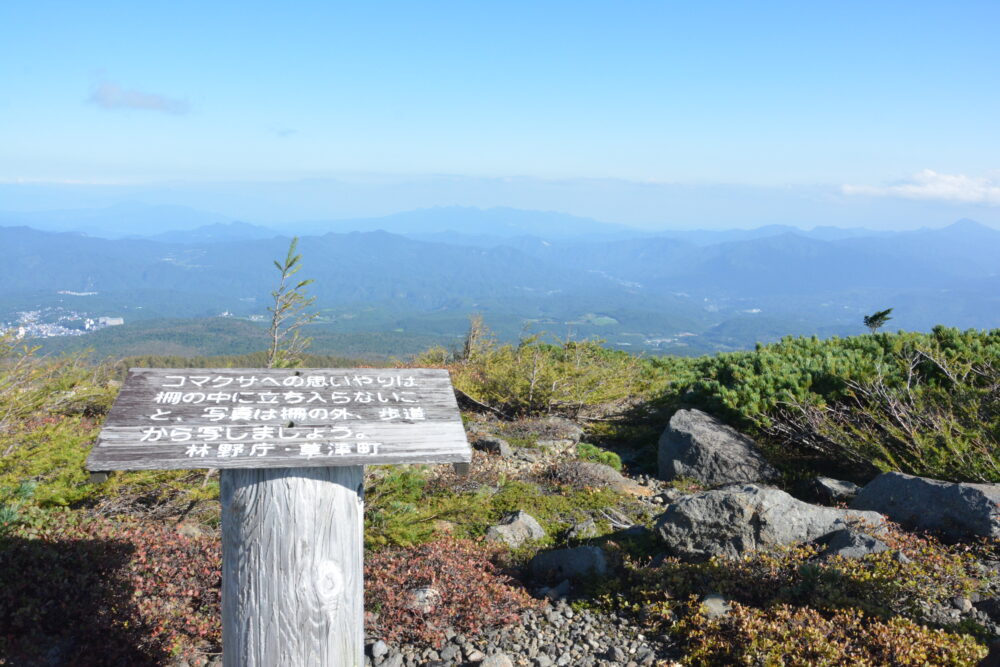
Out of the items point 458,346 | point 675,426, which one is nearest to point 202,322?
point 458,346

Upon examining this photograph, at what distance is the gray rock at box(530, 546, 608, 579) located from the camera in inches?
188

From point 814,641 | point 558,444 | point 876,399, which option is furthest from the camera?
point 558,444

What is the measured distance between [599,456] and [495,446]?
143cm

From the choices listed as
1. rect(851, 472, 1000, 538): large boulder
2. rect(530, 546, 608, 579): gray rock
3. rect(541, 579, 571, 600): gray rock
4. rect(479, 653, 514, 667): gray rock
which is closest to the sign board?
rect(479, 653, 514, 667): gray rock

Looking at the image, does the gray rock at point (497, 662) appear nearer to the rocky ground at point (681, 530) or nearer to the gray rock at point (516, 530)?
the rocky ground at point (681, 530)

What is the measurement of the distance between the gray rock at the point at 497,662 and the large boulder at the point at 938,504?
369 centimetres

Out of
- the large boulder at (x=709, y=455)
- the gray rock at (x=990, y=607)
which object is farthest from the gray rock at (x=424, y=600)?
the large boulder at (x=709, y=455)

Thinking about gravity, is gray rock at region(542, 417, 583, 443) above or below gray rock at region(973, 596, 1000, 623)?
below

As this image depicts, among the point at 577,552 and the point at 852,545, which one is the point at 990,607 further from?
the point at 577,552

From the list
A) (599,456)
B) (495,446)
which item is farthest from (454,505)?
(599,456)

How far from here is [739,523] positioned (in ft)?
15.6

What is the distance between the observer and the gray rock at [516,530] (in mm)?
5417

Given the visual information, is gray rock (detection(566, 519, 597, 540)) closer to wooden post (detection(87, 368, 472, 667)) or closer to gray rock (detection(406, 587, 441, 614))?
gray rock (detection(406, 587, 441, 614))

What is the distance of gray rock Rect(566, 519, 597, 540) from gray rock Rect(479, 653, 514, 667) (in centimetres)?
196
